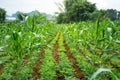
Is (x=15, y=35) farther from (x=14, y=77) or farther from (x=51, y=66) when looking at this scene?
(x=51, y=66)

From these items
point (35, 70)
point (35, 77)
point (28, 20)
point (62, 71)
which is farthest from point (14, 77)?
Result: point (28, 20)

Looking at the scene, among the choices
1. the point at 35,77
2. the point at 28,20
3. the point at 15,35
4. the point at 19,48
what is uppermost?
the point at 28,20

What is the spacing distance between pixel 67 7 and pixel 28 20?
40151 mm

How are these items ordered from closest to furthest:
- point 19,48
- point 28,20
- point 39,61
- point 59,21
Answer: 1. point 19,48
2. point 28,20
3. point 39,61
4. point 59,21

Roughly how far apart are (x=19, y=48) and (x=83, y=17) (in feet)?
102

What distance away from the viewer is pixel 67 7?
44312mm

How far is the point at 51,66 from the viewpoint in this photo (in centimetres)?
495

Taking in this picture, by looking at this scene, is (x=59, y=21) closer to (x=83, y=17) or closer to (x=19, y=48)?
(x=83, y=17)

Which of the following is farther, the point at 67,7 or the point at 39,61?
the point at 67,7

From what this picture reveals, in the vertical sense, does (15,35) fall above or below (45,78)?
above

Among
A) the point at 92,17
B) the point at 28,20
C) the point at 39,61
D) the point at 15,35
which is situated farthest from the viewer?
the point at 92,17

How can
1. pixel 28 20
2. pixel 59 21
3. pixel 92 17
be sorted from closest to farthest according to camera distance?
pixel 28 20, pixel 92 17, pixel 59 21

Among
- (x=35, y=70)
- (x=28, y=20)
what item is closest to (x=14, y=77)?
(x=35, y=70)

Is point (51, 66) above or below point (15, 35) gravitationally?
below
